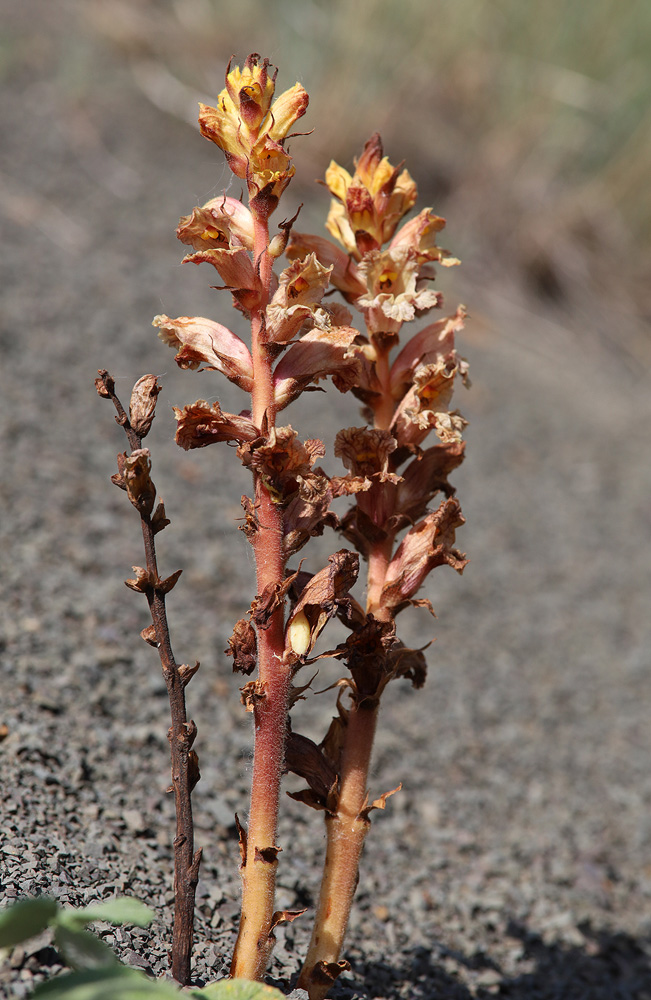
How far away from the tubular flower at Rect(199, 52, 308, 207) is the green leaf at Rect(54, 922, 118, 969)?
0.79m

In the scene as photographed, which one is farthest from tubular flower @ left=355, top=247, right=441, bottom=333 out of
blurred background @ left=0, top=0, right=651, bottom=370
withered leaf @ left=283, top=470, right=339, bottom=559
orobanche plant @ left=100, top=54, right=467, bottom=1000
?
blurred background @ left=0, top=0, right=651, bottom=370

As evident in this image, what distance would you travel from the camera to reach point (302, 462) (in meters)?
1.01

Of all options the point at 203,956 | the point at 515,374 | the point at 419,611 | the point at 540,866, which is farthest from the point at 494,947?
the point at 515,374

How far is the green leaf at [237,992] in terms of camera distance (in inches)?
35.7

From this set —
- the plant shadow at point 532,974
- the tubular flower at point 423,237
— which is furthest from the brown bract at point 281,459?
the plant shadow at point 532,974

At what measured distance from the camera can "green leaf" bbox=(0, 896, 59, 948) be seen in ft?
2.49

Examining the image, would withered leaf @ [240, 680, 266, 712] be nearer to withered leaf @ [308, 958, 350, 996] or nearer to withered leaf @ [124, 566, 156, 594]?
withered leaf @ [124, 566, 156, 594]

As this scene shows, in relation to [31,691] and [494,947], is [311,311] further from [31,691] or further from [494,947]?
[494,947]

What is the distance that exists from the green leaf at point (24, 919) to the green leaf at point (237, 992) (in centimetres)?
22

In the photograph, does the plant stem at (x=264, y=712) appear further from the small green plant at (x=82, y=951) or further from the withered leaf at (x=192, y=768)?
the small green plant at (x=82, y=951)

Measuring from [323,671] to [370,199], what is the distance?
1557mm

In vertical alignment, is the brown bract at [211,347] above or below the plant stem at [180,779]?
above

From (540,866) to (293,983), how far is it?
1.03 metres

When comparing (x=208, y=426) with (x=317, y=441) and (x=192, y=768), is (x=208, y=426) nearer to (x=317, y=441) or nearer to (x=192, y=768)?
(x=317, y=441)
